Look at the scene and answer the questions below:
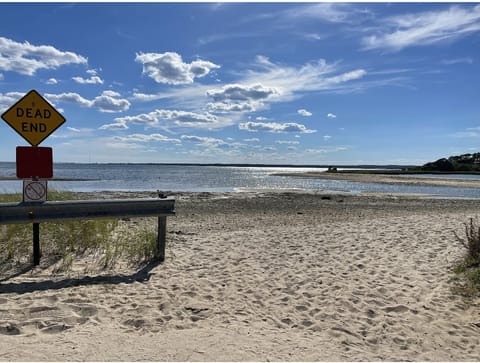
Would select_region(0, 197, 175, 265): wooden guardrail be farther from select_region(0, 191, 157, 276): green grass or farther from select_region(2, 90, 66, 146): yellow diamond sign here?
select_region(2, 90, 66, 146): yellow diamond sign

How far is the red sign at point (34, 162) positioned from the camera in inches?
243

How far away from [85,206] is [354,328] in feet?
15.0

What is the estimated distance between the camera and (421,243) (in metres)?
9.03

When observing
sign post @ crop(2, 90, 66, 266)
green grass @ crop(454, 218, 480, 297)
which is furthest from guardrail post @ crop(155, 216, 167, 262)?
green grass @ crop(454, 218, 480, 297)

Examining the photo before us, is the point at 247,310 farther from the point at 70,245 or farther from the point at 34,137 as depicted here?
the point at 34,137

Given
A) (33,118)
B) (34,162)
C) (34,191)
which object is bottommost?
(34,191)

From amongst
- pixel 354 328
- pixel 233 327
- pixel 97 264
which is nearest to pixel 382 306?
pixel 354 328

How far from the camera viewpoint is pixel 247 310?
189 inches

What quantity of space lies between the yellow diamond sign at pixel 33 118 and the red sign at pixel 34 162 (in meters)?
0.15

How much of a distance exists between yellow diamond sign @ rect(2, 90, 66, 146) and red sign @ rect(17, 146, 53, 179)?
0.49 ft

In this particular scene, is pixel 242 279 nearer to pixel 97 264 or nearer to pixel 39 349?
pixel 97 264

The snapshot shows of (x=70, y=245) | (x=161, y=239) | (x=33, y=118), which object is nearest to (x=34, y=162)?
(x=33, y=118)

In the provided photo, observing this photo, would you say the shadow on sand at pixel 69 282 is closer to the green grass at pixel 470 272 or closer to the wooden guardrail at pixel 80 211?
the wooden guardrail at pixel 80 211

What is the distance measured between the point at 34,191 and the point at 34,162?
1.58ft
